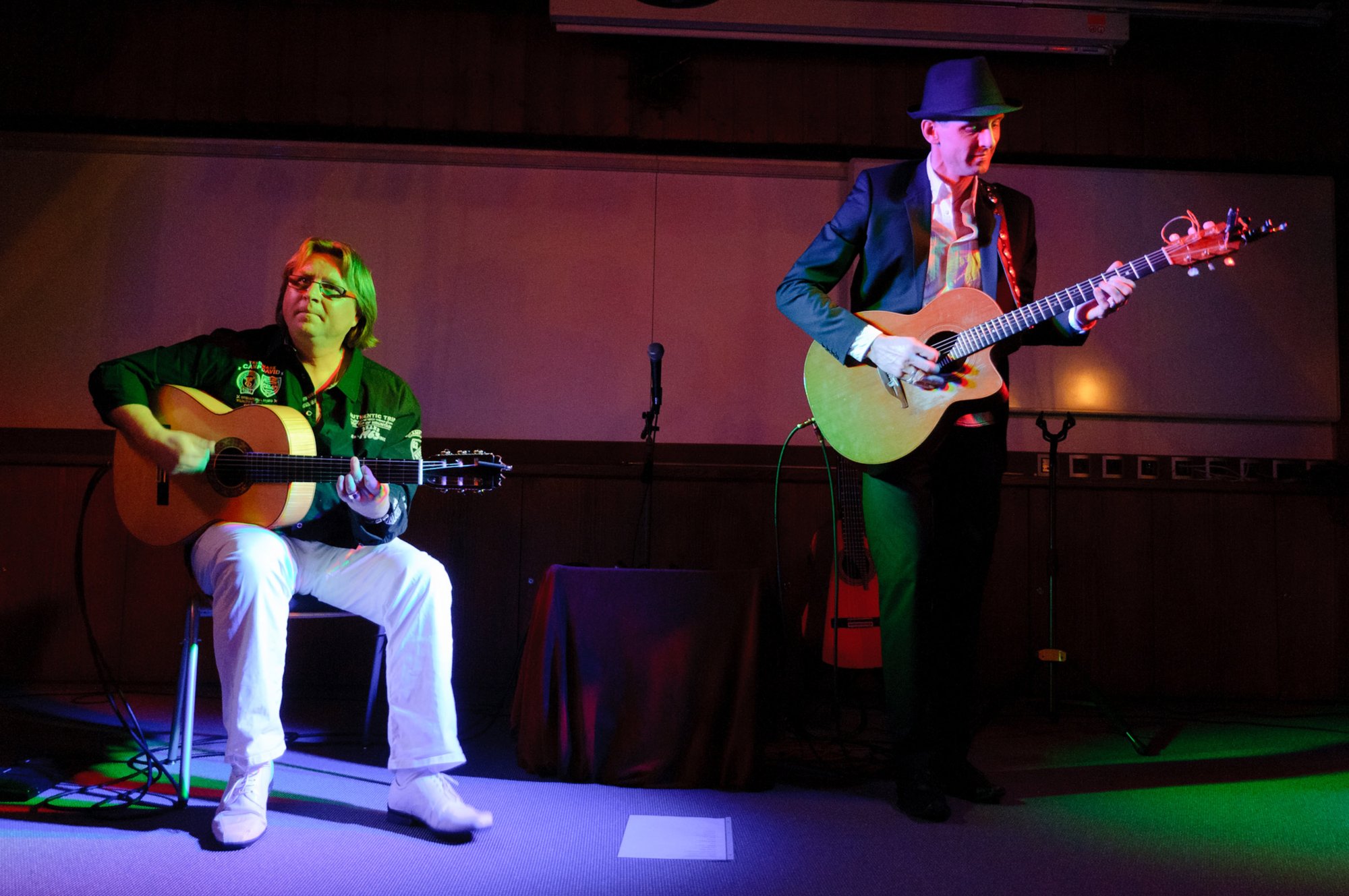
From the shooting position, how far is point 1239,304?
15.3ft

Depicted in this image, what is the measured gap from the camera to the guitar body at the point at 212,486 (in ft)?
7.90

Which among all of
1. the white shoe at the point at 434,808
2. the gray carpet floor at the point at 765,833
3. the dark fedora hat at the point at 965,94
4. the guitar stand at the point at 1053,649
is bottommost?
the gray carpet floor at the point at 765,833

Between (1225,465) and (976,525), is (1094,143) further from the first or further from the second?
(976,525)

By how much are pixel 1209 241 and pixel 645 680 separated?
1897 millimetres

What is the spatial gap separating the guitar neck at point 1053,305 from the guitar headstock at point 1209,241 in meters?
0.03

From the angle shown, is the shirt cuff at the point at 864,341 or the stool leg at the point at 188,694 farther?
the shirt cuff at the point at 864,341

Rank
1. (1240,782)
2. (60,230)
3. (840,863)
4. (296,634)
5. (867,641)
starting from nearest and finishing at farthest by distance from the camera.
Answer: (840,863) → (1240,782) → (867,641) → (296,634) → (60,230)

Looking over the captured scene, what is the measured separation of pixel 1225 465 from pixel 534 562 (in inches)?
134

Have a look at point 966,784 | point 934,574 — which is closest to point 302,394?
point 934,574

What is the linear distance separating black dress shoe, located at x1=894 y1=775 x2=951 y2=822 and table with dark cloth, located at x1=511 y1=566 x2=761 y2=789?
41cm

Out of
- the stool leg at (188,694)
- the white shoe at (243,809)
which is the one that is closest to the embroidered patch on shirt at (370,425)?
the stool leg at (188,694)

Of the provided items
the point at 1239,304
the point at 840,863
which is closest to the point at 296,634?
the point at 840,863

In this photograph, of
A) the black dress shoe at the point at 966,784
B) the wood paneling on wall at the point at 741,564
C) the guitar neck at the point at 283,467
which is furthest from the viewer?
the wood paneling on wall at the point at 741,564

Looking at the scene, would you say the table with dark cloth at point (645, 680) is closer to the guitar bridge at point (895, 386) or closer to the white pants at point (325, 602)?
the white pants at point (325, 602)
